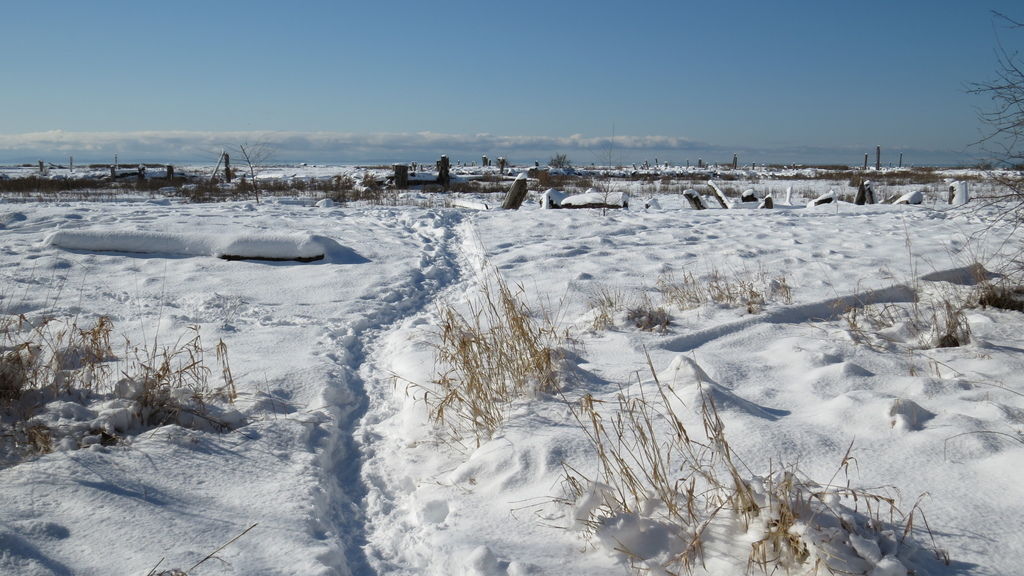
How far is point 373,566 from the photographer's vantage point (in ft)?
6.99

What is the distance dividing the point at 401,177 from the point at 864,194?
14132mm

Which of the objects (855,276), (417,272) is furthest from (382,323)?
(855,276)

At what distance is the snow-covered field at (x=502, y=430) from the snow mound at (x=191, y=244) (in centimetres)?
41

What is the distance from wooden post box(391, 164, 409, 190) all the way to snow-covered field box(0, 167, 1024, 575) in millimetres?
14055

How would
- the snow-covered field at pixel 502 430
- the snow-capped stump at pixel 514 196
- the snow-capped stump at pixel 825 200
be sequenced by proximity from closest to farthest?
the snow-covered field at pixel 502 430 → the snow-capped stump at pixel 514 196 → the snow-capped stump at pixel 825 200

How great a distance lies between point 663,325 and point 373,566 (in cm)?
298

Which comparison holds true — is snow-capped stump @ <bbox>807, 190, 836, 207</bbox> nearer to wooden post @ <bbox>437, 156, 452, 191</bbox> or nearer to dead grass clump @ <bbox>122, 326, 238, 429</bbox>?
wooden post @ <bbox>437, 156, 452, 191</bbox>

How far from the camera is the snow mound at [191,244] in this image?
7309 millimetres

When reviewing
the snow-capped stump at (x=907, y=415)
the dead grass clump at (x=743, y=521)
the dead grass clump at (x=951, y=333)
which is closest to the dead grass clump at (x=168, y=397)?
the dead grass clump at (x=743, y=521)

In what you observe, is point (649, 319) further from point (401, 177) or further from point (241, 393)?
point (401, 177)

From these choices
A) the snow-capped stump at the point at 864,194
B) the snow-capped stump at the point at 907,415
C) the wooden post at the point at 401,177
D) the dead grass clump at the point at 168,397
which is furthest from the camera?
the wooden post at the point at 401,177

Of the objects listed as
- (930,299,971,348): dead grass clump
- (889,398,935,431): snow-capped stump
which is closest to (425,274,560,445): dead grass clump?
(889,398,935,431): snow-capped stump

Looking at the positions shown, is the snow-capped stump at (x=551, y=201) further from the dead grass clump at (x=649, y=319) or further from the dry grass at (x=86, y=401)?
the dry grass at (x=86, y=401)

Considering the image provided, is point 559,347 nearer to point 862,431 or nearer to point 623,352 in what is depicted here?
point 623,352
